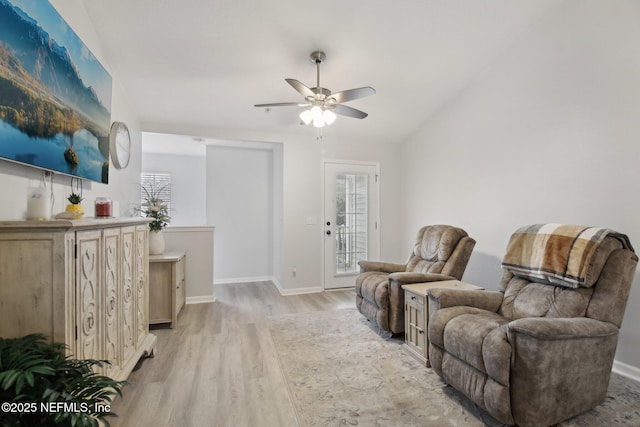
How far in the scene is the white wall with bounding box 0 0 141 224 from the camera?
1478 mm

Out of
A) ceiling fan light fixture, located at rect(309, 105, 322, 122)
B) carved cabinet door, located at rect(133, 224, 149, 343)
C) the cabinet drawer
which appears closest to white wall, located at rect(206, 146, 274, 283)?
carved cabinet door, located at rect(133, 224, 149, 343)

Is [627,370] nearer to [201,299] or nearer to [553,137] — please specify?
[553,137]

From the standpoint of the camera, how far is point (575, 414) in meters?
1.69

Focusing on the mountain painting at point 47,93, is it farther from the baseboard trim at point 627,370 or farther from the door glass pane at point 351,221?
the baseboard trim at point 627,370

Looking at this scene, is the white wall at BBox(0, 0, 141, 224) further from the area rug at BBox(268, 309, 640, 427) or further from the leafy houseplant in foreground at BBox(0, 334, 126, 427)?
the area rug at BBox(268, 309, 640, 427)

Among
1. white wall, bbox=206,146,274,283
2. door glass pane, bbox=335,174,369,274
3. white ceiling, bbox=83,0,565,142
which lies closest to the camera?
white ceiling, bbox=83,0,565,142

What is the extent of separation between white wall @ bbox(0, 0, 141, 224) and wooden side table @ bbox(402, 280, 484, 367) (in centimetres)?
272

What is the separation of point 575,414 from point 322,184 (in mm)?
3682

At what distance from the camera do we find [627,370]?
2.24 meters

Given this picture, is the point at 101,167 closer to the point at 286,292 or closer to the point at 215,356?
the point at 215,356

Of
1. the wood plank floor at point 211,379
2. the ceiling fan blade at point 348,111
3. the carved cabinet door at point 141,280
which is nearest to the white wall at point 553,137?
the ceiling fan blade at point 348,111

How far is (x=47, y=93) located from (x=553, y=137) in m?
3.95

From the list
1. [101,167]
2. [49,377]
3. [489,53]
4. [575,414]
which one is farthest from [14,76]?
[489,53]

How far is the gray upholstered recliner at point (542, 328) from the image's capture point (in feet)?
5.11
